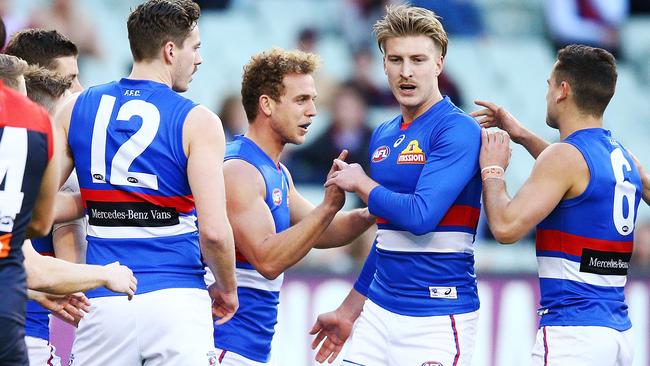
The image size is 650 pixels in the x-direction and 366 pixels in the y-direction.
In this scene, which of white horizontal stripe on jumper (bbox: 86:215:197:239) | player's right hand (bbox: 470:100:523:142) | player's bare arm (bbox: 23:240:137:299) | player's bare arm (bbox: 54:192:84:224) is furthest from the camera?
player's right hand (bbox: 470:100:523:142)

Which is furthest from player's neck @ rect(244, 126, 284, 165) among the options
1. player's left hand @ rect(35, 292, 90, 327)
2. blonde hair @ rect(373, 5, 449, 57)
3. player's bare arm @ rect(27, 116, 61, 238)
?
player's bare arm @ rect(27, 116, 61, 238)

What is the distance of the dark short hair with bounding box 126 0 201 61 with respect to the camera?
6.12 metres

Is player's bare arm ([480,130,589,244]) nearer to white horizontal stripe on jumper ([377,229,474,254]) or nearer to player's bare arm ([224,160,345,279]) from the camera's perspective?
white horizontal stripe on jumper ([377,229,474,254])

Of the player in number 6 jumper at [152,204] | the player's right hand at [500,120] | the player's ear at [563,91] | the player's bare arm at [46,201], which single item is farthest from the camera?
the player's right hand at [500,120]

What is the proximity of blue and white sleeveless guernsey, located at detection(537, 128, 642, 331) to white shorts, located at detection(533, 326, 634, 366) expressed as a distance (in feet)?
0.15

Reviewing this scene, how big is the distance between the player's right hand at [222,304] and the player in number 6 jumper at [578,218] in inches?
58.1

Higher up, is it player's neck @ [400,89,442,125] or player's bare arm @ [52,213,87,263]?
player's neck @ [400,89,442,125]

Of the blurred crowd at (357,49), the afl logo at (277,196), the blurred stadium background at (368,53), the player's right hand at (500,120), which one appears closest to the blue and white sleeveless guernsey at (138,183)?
the afl logo at (277,196)

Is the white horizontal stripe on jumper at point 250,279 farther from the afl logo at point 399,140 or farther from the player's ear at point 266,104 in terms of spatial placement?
the afl logo at point 399,140

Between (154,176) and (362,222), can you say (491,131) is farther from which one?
(154,176)

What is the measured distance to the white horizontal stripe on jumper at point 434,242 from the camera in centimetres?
627

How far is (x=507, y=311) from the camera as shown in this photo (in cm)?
1034

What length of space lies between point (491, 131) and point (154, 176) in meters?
1.89

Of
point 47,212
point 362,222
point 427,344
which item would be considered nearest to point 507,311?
point 362,222
